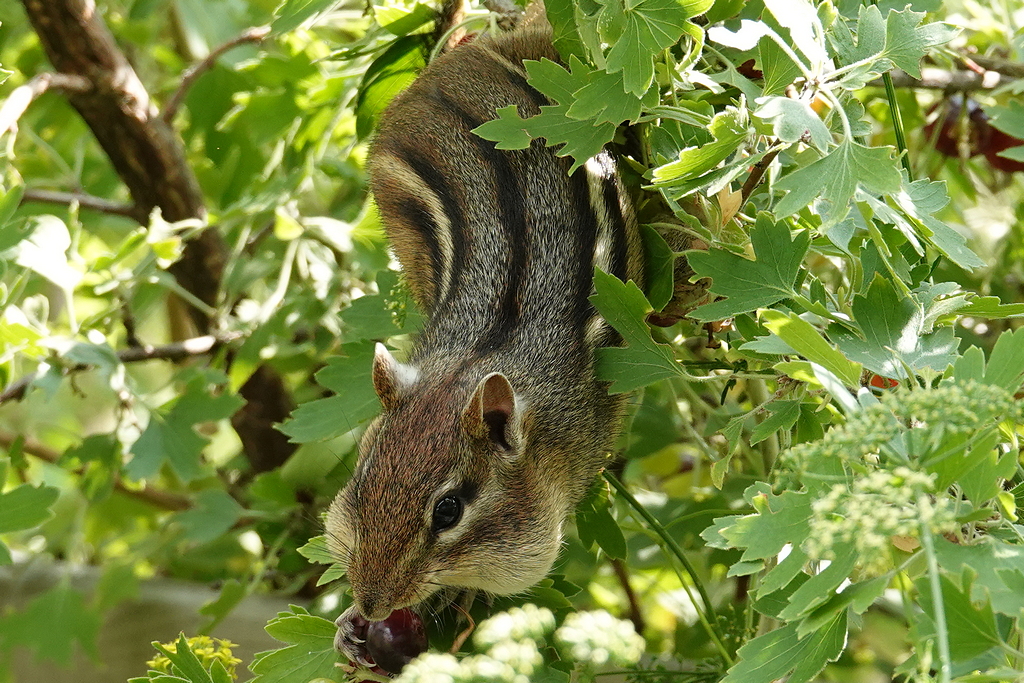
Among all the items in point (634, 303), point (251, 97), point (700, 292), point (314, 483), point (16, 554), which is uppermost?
point (251, 97)

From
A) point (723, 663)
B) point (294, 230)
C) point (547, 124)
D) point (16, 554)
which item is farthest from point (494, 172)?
point (16, 554)

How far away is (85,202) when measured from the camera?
1659 mm

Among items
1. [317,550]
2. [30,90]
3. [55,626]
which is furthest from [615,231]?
[55,626]

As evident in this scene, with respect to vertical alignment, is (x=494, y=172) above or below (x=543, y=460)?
above

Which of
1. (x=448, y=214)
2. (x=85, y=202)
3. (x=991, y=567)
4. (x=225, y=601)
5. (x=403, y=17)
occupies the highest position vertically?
(x=403, y=17)

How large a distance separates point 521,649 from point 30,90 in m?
1.09

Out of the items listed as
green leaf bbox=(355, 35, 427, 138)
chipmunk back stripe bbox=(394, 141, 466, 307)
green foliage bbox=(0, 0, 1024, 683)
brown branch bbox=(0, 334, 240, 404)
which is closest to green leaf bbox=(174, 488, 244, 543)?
green foliage bbox=(0, 0, 1024, 683)

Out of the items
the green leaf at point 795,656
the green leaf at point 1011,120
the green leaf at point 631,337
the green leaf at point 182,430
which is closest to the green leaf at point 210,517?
the green leaf at point 182,430

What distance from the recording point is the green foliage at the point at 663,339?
0.72 meters

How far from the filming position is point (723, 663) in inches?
41.9

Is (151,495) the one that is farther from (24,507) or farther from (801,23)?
(801,23)

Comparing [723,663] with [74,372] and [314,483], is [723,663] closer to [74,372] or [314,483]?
[314,483]

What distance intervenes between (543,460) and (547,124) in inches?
15.7

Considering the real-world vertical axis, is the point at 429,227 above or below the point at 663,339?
above
